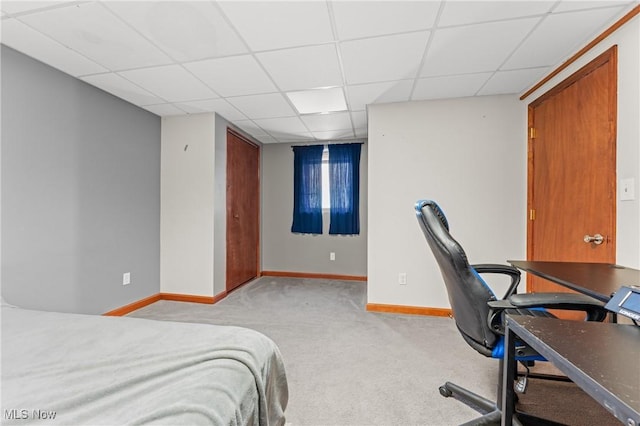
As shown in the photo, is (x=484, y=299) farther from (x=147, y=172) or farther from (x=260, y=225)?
(x=260, y=225)

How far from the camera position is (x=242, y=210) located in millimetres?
4141

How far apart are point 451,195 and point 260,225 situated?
10.3 ft

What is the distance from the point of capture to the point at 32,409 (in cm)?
64

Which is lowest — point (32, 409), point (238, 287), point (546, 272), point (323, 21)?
point (238, 287)

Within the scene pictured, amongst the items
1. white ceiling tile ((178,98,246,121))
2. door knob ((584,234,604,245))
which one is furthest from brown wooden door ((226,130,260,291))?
door knob ((584,234,604,245))

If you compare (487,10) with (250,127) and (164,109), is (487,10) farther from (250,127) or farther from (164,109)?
(164,109)

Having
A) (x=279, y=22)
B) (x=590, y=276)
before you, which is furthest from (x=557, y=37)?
(x=279, y=22)

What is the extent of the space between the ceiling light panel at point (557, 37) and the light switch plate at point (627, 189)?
103 centimetres

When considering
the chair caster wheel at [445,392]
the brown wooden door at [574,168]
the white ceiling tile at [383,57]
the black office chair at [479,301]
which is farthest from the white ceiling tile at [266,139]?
the chair caster wheel at [445,392]

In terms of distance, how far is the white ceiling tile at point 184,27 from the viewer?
5.22ft

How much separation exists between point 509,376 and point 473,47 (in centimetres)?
213

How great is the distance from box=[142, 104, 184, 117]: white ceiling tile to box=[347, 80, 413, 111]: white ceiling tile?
2.02 meters

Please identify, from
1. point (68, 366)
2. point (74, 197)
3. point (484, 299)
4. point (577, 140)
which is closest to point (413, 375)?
point (484, 299)

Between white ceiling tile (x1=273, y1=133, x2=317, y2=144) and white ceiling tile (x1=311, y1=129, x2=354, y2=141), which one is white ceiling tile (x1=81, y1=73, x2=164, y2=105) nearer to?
white ceiling tile (x1=273, y1=133, x2=317, y2=144)
